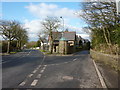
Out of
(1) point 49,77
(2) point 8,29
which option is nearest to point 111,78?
(1) point 49,77

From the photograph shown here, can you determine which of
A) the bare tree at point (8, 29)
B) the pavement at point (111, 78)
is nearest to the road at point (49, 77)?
the pavement at point (111, 78)

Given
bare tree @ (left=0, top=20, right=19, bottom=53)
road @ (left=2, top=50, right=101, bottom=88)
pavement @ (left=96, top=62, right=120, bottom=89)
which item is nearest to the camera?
pavement @ (left=96, top=62, right=120, bottom=89)

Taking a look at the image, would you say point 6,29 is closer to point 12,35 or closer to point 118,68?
point 12,35

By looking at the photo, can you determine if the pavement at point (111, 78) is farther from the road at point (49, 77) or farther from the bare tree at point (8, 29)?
the bare tree at point (8, 29)

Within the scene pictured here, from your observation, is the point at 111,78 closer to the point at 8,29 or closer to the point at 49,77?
the point at 49,77

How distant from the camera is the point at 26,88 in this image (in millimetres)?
5086

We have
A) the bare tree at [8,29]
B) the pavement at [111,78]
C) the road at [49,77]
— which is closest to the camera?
the pavement at [111,78]

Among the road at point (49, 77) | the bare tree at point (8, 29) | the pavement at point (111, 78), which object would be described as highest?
the bare tree at point (8, 29)

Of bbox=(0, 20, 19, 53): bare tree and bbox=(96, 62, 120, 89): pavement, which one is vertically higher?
bbox=(0, 20, 19, 53): bare tree

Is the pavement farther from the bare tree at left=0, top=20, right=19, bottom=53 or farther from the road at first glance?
the bare tree at left=0, top=20, right=19, bottom=53

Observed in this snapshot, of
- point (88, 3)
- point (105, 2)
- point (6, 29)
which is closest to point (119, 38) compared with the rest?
point (105, 2)

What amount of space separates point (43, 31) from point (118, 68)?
998 inches

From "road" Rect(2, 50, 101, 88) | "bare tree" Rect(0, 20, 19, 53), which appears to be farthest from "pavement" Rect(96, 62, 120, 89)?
"bare tree" Rect(0, 20, 19, 53)

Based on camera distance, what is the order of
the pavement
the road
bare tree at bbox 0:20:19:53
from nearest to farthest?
the pavement
the road
bare tree at bbox 0:20:19:53
